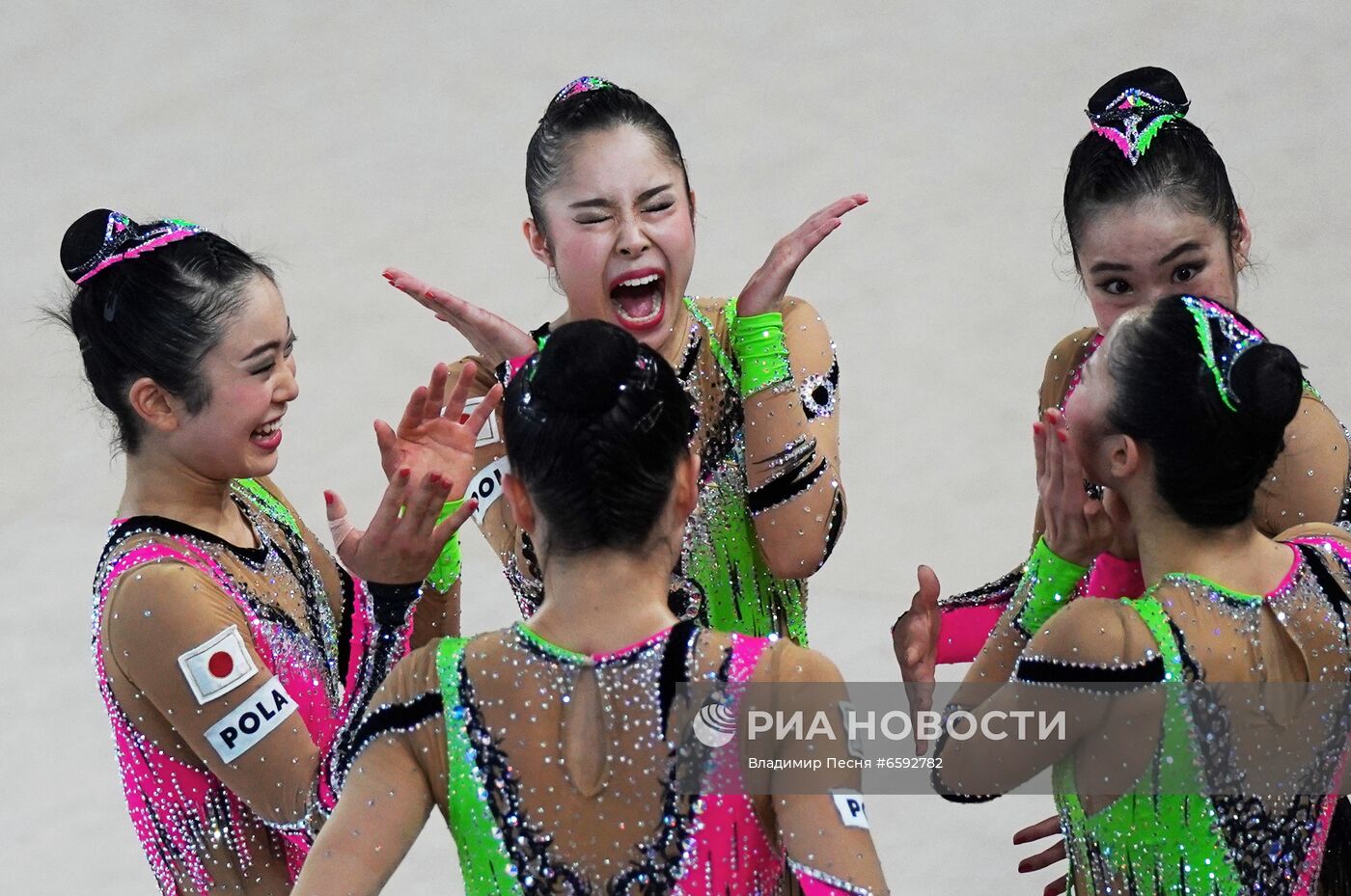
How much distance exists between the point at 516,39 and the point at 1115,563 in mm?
5020

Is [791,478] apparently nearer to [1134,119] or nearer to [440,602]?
[440,602]

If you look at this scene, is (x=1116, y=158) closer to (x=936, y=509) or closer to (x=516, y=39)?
(x=936, y=509)

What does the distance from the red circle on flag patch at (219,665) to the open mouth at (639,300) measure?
73 cm

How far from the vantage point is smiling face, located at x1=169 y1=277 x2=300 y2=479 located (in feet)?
7.38

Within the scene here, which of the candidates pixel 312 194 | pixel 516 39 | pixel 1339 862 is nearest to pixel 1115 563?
pixel 1339 862

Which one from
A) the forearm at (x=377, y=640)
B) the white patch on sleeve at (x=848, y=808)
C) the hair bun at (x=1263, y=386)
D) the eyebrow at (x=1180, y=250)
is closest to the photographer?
the white patch on sleeve at (x=848, y=808)

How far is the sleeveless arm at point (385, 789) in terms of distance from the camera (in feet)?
5.57

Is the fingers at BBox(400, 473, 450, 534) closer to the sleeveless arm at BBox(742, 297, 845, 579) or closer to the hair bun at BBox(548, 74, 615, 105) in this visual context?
the sleeveless arm at BBox(742, 297, 845, 579)

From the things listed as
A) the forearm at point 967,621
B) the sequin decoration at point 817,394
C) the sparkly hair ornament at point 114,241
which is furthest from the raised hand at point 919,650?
the sparkly hair ornament at point 114,241

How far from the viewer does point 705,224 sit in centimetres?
581

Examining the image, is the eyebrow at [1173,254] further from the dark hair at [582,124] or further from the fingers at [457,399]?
the fingers at [457,399]

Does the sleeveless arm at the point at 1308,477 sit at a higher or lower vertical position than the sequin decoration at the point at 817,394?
lower

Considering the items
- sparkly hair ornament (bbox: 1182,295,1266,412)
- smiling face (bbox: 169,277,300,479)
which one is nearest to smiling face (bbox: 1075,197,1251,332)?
sparkly hair ornament (bbox: 1182,295,1266,412)

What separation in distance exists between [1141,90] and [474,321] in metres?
0.98
